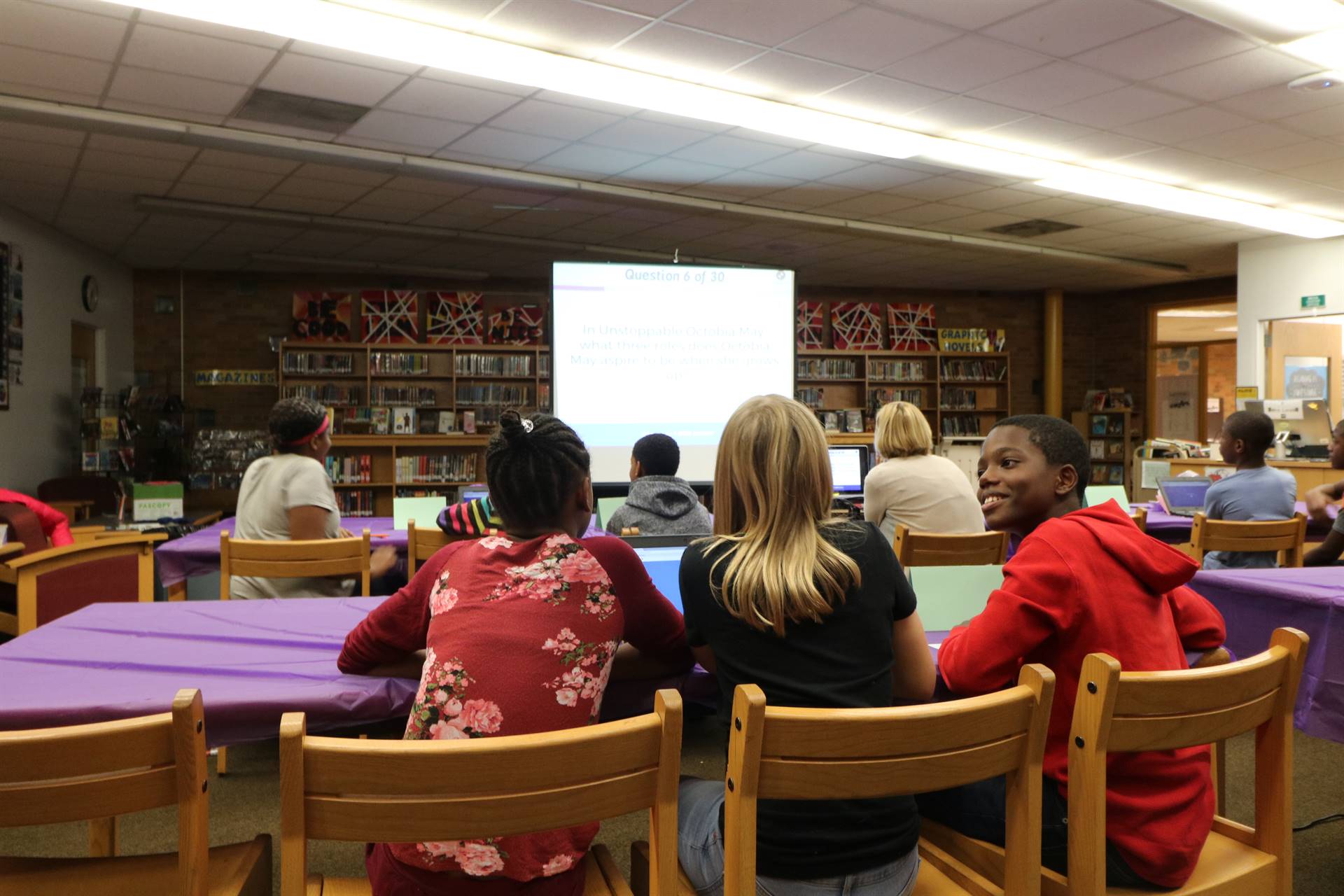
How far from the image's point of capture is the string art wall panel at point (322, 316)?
33.1ft

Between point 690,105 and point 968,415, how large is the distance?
25.9ft

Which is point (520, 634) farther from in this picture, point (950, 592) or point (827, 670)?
point (950, 592)

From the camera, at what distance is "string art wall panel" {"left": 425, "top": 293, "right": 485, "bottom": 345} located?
10.2 metres

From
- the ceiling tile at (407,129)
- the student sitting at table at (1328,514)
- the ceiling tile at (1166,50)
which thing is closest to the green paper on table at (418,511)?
the ceiling tile at (407,129)

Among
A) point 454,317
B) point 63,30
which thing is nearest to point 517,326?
point 454,317

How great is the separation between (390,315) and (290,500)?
7331mm

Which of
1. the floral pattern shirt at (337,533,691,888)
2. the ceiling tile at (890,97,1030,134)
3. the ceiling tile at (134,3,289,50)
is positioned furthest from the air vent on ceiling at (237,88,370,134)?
the floral pattern shirt at (337,533,691,888)

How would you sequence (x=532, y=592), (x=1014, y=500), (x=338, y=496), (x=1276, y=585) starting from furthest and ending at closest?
1. (x=338, y=496)
2. (x=1276, y=585)
3. (x=1014, y=500)
4. (x=532, y=592)

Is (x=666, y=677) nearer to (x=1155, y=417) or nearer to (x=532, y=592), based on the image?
(x=532, y=592)

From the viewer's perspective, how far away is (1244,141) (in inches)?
237

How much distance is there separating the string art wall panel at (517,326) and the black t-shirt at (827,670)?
360 inches

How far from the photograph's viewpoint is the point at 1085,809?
1309 millimetres

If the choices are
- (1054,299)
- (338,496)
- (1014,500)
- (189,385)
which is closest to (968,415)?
(1054,299)

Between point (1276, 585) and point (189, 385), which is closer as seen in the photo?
point (1276, 585)
